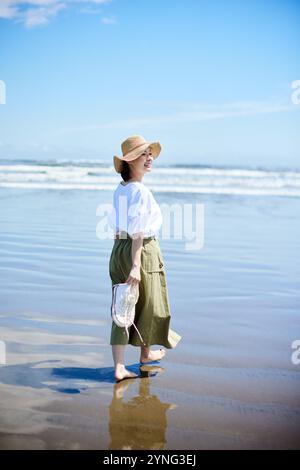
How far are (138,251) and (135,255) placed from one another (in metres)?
0.03

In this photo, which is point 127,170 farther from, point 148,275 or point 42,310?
point 42,310

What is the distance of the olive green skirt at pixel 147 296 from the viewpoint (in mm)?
3885

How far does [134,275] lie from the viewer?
3.77 metres

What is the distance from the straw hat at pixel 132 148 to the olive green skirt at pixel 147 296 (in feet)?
1.70

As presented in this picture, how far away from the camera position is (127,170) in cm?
395

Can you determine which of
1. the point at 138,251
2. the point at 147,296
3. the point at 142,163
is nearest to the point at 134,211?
the point at 138,251

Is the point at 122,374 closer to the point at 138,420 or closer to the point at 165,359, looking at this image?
the point at 165,359

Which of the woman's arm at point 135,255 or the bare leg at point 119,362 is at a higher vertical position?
the woman's arm at point 135,255

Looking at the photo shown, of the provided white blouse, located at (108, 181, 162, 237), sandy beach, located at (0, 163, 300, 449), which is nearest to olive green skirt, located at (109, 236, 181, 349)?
white blouse, located at (108, 181, 162, 237)

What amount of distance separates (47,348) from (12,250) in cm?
406

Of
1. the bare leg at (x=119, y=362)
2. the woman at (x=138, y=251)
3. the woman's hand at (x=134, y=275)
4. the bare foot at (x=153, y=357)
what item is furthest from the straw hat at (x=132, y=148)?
the bare foot at (x=153, y=357)

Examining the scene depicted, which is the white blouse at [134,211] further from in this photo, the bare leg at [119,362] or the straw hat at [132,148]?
the bare leg at [119,362]
